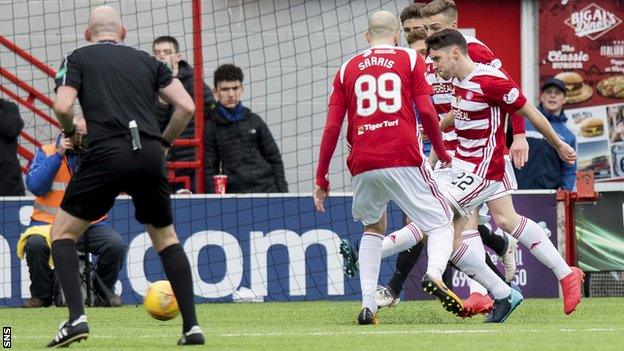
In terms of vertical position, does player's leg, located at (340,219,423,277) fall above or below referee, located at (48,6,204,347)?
below

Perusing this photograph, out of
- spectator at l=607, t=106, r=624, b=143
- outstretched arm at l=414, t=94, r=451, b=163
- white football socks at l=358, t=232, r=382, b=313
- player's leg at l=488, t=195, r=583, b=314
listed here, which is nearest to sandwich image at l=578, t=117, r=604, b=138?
spectator at l=607, t=106, r=624, b=143

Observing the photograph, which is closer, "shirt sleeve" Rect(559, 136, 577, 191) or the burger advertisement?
"shirt sleeve" Rect(559, 136, 577, 191)

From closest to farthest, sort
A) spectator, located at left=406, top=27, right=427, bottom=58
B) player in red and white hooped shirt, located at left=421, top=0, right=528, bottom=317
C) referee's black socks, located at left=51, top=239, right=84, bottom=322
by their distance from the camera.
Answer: referee's black socks, located at left=51, top=239, right=84, bottom=322 < player in red and white hooped shirt, located at left=421, top=0, right=528, bottom=317 < spectator, located at left=406, top=27, right=427, bottom=58

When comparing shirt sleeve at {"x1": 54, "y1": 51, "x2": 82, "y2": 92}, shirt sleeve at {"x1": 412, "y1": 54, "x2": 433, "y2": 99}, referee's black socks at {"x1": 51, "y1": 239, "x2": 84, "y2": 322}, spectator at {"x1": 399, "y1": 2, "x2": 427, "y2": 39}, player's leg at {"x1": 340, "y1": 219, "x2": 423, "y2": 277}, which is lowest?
player's leg at {"x1": 340, "y1": 219, "x2": 423, "y2": 277}

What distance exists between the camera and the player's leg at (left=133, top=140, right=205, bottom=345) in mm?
8281

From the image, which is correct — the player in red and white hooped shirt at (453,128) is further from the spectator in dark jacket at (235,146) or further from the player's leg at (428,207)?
the spectator in dark jacket at (235,146)

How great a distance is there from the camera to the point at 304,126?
1678 cm

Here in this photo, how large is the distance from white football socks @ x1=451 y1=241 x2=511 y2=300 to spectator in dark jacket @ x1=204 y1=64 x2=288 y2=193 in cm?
424

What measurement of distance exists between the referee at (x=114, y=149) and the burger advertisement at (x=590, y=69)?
981 cm

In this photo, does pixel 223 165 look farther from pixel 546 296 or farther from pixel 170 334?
pixel 170 334

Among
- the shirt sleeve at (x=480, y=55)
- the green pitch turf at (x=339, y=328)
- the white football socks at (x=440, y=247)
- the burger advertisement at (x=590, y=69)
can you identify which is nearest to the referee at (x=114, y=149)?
the green pitch turf at (x=339, y=328)

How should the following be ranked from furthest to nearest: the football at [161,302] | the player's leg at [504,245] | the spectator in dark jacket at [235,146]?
the spectator in dark jacket at [235,146] < the player's leg at [504,245] < the football at [161,302]

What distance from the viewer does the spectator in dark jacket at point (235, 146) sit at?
579 inches

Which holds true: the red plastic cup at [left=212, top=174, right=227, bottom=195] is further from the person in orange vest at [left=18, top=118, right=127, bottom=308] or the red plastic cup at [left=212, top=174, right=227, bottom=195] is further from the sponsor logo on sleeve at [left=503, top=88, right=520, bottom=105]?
the sponsor logo on sleeve at [left=503, top=88, right=520, bottom=105]
